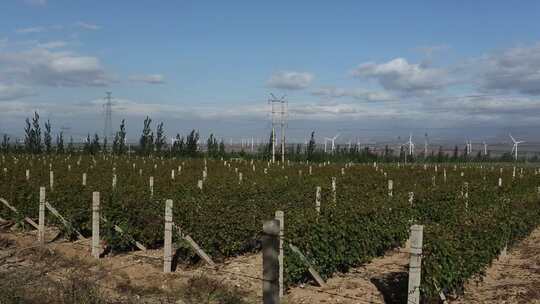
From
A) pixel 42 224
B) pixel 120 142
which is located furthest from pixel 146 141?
pixel 42 224

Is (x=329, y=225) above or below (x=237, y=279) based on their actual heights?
above

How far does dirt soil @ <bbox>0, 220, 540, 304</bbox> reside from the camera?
26.8 ft

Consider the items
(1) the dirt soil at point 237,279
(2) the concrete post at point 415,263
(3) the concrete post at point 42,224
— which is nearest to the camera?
(2) the concrete post at point 415,263

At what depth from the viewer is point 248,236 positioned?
34.6ft

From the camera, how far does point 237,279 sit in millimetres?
9125

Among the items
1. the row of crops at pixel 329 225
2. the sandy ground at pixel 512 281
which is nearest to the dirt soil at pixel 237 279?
the sandy ground at pixel 512 281

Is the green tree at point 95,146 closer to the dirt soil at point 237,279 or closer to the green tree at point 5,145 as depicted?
the green tree at point 5,145

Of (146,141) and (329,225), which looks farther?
(146,141)

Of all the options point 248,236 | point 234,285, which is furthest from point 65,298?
point 248,236

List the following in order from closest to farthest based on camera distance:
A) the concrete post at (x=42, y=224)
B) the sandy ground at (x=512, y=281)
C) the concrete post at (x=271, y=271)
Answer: the concrete post at (x=271, y=271), the sandy ground at (x=512, y=281), the concrete post at (x=42, y=224)

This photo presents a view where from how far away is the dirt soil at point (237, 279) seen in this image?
8.18m

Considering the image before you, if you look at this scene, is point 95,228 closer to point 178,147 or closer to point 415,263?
point 415,263

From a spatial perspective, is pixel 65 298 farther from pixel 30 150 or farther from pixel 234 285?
pixel 30 150

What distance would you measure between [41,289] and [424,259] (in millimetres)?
5210
